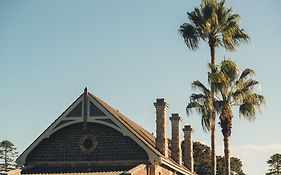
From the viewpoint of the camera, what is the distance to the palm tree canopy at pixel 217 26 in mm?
30641

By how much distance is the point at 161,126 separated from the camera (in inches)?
1159

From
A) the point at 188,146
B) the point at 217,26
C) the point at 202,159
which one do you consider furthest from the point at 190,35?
the point at 202,159

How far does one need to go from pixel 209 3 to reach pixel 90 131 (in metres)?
10.8

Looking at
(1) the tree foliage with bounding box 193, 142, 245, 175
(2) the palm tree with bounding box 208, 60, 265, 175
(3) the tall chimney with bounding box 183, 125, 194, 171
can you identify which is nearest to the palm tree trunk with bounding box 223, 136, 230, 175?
(2) the palm tree with bounding box 208, 60, 265, 175

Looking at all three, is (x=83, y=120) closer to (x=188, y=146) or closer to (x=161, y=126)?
(x=161, y=126)

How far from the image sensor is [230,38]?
3059 cm

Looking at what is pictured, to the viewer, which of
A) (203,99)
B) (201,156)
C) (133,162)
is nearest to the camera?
(133,162)

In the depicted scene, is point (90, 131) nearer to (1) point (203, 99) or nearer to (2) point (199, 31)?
(1) point (203, 99)

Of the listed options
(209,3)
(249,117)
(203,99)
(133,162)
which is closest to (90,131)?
(133,162)

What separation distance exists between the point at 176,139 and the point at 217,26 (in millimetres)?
8765

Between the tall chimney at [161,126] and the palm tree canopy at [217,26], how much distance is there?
477cm

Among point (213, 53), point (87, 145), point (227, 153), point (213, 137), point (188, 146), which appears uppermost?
point (213, 53)

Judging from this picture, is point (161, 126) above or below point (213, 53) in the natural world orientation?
below

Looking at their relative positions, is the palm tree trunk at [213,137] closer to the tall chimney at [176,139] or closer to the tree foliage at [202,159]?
the tall chimney at [176,139]
